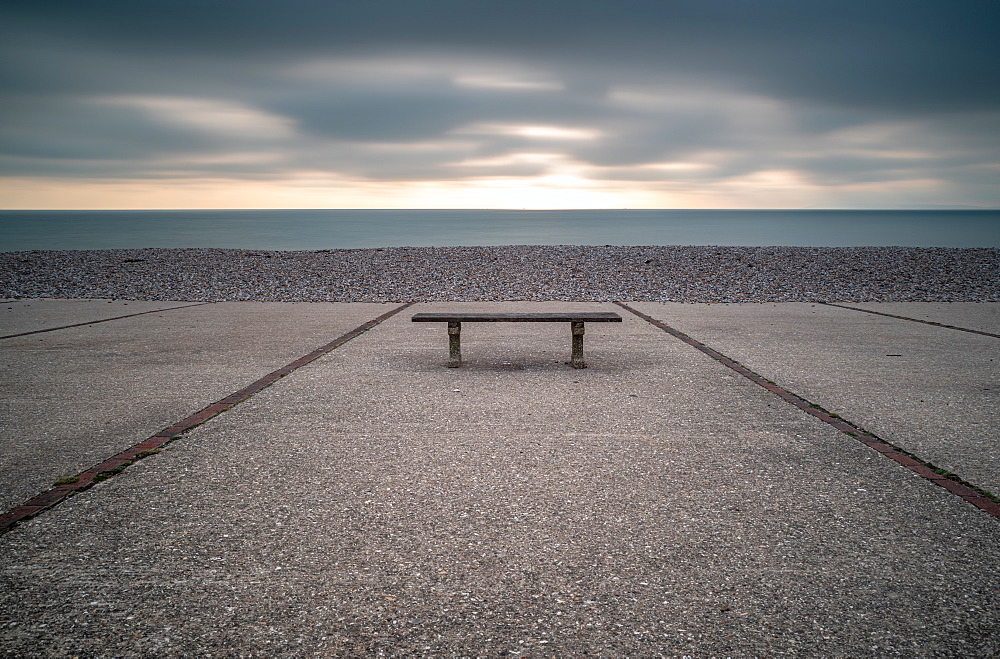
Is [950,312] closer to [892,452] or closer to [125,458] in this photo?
[892,452]

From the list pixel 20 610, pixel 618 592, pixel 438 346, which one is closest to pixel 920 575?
pixel 618 592

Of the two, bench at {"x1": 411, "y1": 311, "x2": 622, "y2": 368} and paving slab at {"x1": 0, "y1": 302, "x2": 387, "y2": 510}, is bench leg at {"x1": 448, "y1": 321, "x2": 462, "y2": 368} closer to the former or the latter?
bench at {"x1": 411, "y1": 311, "x2": 622, "y2": 368}

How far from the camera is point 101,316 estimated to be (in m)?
11.5

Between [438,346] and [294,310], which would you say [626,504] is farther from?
[294,310]

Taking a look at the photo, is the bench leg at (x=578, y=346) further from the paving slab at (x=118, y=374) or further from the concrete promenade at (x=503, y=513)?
the paving slab at (x=118, y=374)

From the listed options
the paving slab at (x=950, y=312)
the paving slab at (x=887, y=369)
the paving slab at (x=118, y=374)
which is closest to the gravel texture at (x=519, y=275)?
the paving slab at (x=950, y=312)

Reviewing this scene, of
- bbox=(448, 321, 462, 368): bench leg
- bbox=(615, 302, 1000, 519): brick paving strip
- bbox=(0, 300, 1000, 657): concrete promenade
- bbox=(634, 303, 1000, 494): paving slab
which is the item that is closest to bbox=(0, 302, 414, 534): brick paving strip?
bbox=(0, 300, 1000, 657): concrete promenade

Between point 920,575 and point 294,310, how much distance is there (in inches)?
452

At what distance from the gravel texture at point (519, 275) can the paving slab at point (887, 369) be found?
3477mm

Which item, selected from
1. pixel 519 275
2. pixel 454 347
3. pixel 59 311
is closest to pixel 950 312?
pixel 454 347

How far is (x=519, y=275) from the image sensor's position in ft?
61.8

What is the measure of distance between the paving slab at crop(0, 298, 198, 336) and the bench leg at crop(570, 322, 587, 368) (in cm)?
813

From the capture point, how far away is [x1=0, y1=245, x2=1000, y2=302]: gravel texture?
1522 cm

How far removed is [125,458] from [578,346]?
443cm
